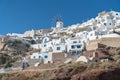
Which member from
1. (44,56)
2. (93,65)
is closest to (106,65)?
(93,65)

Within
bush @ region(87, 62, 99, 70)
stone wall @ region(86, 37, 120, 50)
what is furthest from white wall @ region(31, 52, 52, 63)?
bush @ region(87, 62, 99, 70)

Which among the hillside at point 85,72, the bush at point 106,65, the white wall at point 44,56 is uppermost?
the white wall at point 44,56

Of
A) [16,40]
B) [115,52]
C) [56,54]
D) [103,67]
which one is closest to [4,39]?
[16,40]

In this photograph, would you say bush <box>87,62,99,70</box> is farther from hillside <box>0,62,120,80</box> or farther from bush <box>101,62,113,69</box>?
bush <box>101,62,113,69</box>

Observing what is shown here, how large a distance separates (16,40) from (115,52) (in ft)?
92.6

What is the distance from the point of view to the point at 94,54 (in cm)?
6756

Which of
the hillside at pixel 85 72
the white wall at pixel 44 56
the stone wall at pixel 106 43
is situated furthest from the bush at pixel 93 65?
the white wall at pixel 44 56

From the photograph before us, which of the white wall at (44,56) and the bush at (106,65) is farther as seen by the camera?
the white wall at (44,56)

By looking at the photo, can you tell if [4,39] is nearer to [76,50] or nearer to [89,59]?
[76,50]

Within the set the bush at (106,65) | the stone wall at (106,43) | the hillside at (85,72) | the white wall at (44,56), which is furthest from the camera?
the stone wall at (106,43)

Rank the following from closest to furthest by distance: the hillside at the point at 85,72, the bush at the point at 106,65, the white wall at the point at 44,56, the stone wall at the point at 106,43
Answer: the hillside at the point at 85,72
the bush at the point at 106,65
the white wall at the point at 44,56
the stone wall at the point at 106,43

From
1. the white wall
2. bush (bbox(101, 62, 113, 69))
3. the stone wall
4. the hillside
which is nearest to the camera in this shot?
the hillside

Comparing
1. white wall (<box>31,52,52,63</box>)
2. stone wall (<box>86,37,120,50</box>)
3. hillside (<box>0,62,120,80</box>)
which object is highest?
stone wall (<box>86,37,120,50</box>)

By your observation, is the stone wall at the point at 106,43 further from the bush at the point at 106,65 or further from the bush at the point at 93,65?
the bush at the point at 106,65
